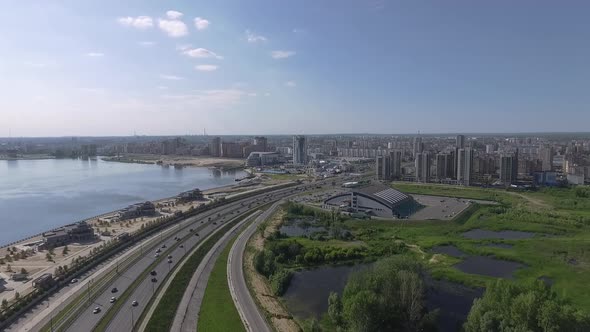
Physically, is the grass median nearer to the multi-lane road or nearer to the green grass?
the multi-lane road

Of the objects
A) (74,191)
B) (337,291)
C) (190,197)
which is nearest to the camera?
(337,291)

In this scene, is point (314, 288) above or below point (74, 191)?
below

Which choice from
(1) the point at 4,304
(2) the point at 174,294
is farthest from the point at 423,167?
(1) the point at 4,304

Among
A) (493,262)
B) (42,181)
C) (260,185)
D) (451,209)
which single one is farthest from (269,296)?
(42,181)

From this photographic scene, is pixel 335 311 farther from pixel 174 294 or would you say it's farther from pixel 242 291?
pixel 174 294

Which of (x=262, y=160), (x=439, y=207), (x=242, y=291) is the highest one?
(x=262, y=160)

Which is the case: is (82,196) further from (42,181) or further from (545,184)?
(545,184)

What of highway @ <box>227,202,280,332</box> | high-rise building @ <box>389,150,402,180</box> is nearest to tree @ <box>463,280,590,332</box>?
highway @ <box>227,202,280,332</box>
